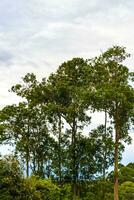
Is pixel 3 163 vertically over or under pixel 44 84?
under

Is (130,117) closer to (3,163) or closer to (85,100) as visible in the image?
(85,100)

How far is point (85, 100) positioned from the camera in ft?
151

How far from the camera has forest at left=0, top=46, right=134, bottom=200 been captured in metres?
45.8

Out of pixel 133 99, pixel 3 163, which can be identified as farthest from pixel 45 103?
pixel 3 163

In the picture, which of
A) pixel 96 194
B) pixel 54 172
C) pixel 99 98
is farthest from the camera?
pixel 54 172

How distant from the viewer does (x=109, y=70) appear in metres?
46.0

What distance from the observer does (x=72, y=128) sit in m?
54.7

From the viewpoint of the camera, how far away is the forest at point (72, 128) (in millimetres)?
45750

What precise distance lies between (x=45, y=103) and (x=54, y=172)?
21.5 ft

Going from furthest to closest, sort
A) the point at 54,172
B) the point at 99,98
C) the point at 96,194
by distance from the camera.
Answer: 1. the point at 54,172
2. the point at 96,194
3. the point at 99,98

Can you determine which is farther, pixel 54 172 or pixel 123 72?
pixel 54 172

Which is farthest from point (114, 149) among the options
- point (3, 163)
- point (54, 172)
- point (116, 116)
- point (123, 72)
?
point (3, 163)

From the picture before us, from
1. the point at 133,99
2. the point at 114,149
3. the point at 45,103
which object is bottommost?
the point at 114,149

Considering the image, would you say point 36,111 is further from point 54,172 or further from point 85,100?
point 85,100
